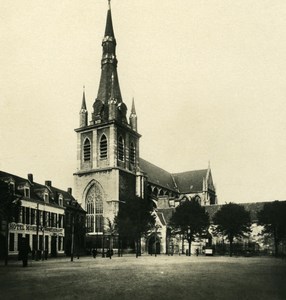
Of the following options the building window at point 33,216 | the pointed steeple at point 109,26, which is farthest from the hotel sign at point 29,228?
the pointed steeple at point 109,26

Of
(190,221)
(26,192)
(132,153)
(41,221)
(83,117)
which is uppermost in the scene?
(83,117)

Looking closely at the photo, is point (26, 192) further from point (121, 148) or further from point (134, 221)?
point (121, 148)

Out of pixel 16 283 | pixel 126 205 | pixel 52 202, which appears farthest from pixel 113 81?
pixel 16 283

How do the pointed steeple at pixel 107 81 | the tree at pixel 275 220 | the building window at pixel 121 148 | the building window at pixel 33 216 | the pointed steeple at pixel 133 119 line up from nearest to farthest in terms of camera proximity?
the building window at pixel 33 216, the tree at pixel 275 220, the building window at pixel 121 148, the pointed steeple at pixel 107 81, the pointed steeple at pixel 133 119

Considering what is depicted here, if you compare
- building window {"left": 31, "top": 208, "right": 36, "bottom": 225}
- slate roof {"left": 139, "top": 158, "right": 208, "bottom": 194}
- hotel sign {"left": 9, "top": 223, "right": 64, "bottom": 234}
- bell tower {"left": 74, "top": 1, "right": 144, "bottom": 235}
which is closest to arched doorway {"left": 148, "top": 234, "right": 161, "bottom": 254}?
bell tower {"left": 74, "top": 1, "right": 144, "bottom": 235}

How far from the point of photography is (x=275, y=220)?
51281 millimetres

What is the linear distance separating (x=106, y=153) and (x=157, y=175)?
20.4 m

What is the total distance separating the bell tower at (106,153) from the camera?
205 ft

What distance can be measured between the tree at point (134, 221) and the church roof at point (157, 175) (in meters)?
17.9

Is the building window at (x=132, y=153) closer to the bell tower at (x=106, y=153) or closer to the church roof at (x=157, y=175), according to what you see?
the bell tower at (x=106, y=153)

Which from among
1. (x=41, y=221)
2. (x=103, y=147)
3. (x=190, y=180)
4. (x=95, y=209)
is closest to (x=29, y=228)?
(x=41, y=221)

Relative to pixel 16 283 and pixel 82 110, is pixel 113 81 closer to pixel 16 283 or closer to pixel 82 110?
pixel 82 110

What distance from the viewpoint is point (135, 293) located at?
39.0 ft

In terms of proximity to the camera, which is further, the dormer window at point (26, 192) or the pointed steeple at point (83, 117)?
the pointed steeple at point (83, 117)
